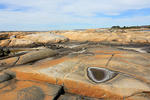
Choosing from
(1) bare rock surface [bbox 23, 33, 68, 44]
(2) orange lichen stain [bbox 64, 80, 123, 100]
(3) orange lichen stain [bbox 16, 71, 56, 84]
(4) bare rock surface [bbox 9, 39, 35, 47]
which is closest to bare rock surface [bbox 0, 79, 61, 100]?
(3) orange lichen stain [bbox 16, 71, 56, 84]

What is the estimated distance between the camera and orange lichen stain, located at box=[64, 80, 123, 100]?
9.26 feet

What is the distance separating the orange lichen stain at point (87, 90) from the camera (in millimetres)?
2822

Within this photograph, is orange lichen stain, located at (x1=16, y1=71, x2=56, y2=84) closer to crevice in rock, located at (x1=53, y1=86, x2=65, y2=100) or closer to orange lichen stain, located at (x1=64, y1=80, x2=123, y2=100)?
crevice in rock, located at (x1=53, y1=86, x2=65, y2=100)

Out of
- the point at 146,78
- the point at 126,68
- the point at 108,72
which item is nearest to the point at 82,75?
the point at 108,72

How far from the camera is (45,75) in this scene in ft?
11.4

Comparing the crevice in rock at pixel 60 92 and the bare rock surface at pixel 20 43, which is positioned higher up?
the bare rock surface at pixel 20 43

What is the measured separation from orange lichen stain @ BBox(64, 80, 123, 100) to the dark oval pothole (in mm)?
249

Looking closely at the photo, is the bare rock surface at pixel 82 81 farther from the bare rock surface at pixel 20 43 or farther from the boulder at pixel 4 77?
the bare rock surface at pixel 20 43

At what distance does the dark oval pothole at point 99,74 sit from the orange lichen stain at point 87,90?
0.82 feet

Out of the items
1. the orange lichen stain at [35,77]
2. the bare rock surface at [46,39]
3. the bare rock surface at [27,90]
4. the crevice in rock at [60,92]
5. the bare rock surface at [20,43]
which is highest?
the bare rock surface at [46,39]

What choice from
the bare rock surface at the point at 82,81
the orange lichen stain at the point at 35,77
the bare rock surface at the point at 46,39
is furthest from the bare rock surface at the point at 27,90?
the bare rock surface at the point at 46,39

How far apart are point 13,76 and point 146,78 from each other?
4004mm

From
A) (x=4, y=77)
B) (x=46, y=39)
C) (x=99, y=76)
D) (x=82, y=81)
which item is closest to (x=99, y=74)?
(x=99, y=76)

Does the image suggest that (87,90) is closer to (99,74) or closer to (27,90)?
(99,74)
